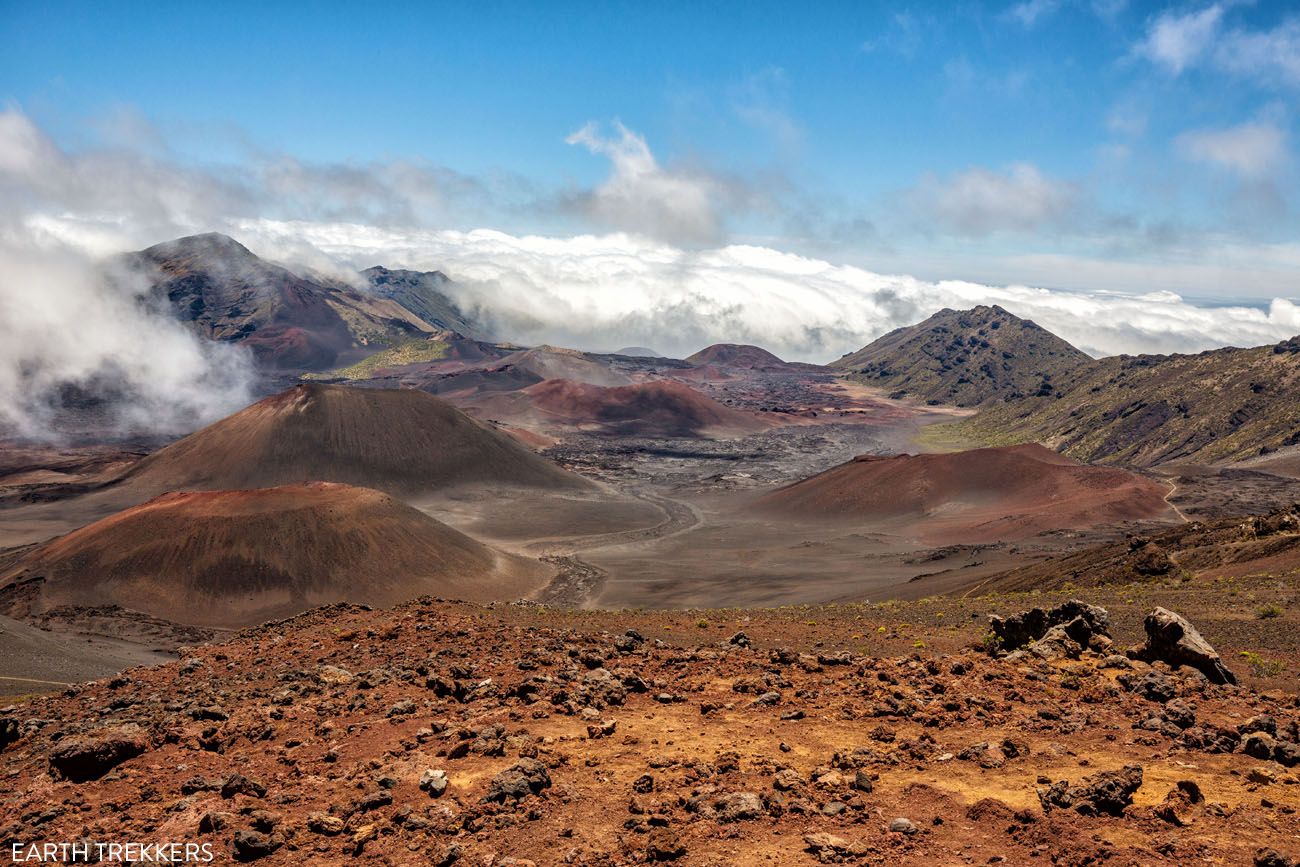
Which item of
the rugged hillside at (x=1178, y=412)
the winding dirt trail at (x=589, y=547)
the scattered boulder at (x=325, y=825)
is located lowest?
the winding dirt trail at (x=589, y=547)

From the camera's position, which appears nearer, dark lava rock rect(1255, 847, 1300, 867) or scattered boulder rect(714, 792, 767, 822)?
dark lava rock rect(1255, 847, 1300, 867)

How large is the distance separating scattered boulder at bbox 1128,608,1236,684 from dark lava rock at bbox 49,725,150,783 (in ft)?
48.7

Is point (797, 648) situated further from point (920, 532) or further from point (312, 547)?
point (920, 532)

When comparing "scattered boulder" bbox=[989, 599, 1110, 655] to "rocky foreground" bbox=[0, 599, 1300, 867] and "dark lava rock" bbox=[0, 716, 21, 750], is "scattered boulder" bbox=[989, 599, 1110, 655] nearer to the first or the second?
"rocky foreground" bbox=[0, 599, 1300, 867]

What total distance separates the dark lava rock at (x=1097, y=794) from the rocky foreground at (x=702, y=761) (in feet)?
→ 0.08

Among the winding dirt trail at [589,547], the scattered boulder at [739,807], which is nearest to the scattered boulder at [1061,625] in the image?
the scattered boulder at [739,807]

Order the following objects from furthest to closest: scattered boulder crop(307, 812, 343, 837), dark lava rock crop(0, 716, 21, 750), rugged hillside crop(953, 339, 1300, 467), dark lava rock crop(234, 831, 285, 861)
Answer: rugged hillside crop(953, 339, 1300, 467)
dark lava rock crop(0, 716, 21, 750)
scattered boulder crop(307, 812, 343, 837)
dark lava rock crop(234, 831, 285, 861)

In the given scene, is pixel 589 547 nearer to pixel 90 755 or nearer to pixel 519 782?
pixel 90 755

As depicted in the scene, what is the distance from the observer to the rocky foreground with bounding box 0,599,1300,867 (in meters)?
7.72

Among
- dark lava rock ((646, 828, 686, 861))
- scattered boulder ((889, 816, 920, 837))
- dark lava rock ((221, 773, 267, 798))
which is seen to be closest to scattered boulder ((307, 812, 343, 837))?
dark lava rock ((221, 773, 267, 798))

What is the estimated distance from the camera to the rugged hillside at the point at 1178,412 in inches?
4306

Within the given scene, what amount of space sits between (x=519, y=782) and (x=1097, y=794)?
584 cm

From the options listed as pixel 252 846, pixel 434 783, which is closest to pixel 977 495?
pixel 434 783

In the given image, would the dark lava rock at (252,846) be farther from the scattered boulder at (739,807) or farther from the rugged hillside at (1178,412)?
the rugged hillside at (1178,412)
